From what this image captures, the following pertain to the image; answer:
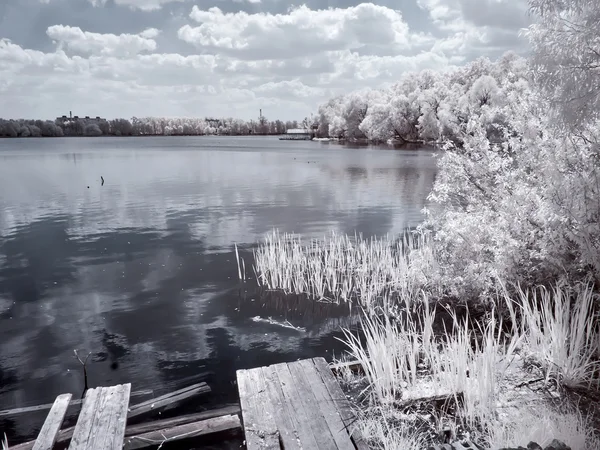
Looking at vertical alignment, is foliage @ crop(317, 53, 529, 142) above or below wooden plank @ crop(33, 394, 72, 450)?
above

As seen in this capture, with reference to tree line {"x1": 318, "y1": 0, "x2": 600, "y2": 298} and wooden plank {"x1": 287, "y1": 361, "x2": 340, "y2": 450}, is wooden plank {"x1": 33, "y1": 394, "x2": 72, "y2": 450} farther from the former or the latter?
tree line {"x1": 318, "y1": 0, "x2": 600, "y2": 298}

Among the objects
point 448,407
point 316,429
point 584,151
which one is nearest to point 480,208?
point 584,151

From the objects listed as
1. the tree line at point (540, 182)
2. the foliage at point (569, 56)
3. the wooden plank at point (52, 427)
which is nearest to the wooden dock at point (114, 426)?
the wooden plank at point (52, 427)

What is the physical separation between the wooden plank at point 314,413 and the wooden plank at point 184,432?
127cm

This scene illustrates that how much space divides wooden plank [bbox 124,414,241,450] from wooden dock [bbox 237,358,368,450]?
839mm

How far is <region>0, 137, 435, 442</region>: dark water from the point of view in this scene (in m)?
10.9

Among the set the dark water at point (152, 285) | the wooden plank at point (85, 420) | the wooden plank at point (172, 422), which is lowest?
the dark water at point (152, 285)

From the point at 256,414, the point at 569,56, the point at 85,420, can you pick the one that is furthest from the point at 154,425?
the point at 569,56

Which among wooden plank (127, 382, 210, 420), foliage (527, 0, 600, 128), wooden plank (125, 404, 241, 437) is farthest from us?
foliage (527, 0, 600, 128)

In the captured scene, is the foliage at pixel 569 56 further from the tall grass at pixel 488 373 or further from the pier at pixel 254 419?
the pier at pixel 254 419

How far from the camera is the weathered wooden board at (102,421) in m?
6.31

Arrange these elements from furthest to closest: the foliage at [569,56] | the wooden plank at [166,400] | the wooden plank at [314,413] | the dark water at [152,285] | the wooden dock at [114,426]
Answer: the dark water at [152,285], the foliage at [569,56], the wooden plank at [166,400], the wooden dock at [114,426], the wooden plank at [314,413]

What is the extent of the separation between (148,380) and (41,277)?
31.3 feet

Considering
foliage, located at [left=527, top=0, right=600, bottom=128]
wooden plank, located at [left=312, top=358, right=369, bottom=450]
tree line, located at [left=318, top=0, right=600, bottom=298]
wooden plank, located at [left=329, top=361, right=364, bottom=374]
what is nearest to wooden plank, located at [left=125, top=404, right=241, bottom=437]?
wooden plank, located at [left=312, top=358, right=369, bottom=450]
